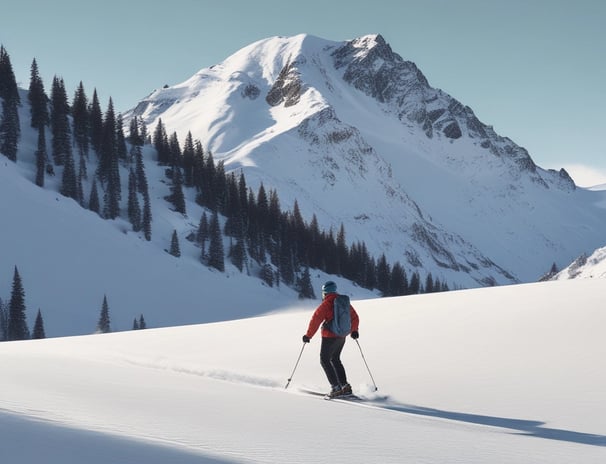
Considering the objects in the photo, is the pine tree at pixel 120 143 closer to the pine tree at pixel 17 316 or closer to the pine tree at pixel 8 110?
the pine tree at pixel 8 110

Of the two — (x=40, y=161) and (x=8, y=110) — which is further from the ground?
(x=8, y=110)

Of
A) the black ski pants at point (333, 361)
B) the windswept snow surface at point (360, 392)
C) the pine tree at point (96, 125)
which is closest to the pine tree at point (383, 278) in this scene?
the pine tree at point (96, 125)

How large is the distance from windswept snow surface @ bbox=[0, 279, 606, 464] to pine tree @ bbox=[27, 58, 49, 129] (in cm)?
7920

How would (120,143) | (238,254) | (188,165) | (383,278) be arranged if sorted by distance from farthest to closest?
(383,278), (188,165), (120,143), (238,254)

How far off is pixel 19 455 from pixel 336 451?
102 inches

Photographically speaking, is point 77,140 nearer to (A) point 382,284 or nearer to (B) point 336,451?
→ (A) point 382,284

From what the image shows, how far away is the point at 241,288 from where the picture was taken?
8300 centimetres

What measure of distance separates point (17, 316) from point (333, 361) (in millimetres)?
49757

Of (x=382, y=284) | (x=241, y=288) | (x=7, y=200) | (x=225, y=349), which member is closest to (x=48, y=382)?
(x=225, y=349)

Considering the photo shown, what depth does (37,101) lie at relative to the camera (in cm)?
8856

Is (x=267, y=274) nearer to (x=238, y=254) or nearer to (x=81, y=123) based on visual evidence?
(x=238, y=254)

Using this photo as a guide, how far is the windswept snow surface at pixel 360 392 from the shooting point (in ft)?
15.5

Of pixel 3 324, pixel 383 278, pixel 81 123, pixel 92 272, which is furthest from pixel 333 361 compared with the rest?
pixel 383 278

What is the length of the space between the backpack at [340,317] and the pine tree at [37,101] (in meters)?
85.5
